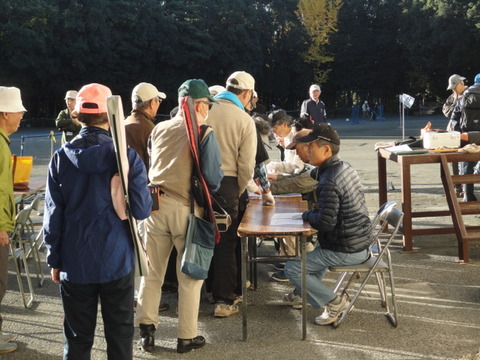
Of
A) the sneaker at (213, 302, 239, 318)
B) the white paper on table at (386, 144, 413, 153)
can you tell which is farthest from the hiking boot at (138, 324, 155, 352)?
the white paper on table at (386, 144, 413, 153)

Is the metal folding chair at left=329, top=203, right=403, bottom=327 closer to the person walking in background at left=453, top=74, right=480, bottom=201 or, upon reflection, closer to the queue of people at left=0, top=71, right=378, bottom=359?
the queue of people at left=0, top=71, right=378, bottom=359

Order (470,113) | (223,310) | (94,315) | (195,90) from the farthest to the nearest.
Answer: (470,113) → (223,310) → (195,90) → (94,315)

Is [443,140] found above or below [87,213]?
below

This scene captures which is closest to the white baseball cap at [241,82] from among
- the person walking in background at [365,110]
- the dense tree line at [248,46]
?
the dense tree line at [248,46]

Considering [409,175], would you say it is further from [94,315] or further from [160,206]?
[94,315]

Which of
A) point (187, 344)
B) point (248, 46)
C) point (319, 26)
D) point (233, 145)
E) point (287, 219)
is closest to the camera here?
point (187, 344)

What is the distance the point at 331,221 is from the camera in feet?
16.8

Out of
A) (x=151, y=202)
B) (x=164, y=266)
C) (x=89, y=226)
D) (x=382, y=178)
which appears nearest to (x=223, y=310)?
(x=164, y=266)

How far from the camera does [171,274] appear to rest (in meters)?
6.56

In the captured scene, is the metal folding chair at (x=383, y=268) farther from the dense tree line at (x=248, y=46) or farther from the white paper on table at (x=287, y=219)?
the dense tree line at (x=248, y=46)

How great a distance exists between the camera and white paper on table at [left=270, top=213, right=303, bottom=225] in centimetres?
519

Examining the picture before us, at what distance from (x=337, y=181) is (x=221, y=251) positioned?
1.27m

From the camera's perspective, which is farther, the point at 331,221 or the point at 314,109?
the point at 314,109

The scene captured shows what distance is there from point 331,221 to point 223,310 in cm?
131
